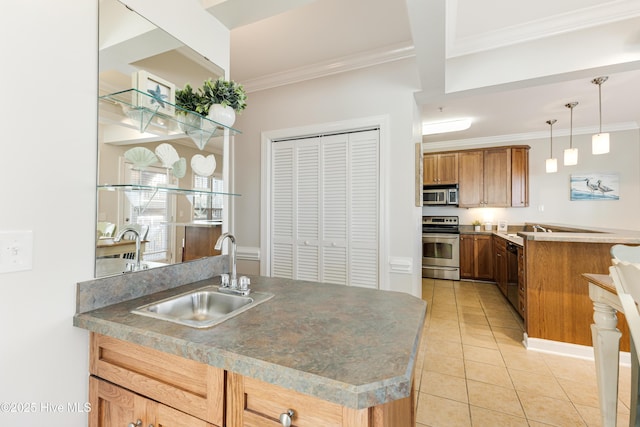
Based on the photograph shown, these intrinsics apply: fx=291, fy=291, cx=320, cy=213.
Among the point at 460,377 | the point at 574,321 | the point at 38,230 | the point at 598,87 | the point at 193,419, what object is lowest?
the point at 460,377

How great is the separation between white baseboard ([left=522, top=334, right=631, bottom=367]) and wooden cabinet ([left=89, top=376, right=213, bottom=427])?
2974 mm

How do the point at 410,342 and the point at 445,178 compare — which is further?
the point at 445,178

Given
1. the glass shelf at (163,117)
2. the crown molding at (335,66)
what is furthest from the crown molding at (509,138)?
the glass shelf at (163,117)

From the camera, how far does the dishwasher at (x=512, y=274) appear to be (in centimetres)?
340

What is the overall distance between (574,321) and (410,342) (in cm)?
265

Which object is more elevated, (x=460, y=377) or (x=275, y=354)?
(x=275, y=354)

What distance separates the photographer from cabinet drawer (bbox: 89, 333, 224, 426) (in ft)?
2.77

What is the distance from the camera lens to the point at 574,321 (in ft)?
8.38

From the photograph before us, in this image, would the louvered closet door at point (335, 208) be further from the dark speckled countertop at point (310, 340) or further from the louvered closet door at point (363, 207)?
the dark speckled countertop at point (310, 340)

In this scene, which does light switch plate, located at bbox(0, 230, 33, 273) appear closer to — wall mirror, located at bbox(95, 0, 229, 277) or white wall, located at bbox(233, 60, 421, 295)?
wall mirror, located at bbox(95, 0, 229, 277)

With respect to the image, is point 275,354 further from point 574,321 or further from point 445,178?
point 445,178

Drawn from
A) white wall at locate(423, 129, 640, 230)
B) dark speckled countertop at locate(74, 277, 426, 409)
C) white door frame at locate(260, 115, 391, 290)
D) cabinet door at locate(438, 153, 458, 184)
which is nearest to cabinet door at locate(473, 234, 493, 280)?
white wall at locate(423, 129, 640, 230)

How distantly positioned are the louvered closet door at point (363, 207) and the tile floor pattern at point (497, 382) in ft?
2.90

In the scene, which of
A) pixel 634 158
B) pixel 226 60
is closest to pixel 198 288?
pixel 226 60
